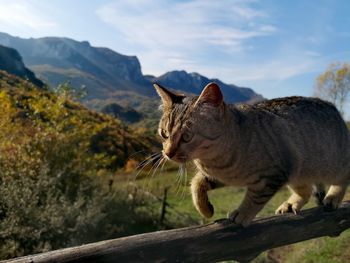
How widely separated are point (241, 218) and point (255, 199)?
25 centimetres

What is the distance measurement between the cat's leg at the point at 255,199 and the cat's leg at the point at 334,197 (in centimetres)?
97

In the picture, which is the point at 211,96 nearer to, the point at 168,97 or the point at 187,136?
the point at 187,136

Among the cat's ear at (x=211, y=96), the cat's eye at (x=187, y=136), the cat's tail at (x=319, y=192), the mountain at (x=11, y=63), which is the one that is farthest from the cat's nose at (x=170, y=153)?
the mountain at (x=11, y=63)

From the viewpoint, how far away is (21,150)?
35.0 ft

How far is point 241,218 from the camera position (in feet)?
11.6

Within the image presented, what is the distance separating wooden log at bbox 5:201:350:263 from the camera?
2711mm

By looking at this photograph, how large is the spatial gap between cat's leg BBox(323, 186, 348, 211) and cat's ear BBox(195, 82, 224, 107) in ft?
5.82

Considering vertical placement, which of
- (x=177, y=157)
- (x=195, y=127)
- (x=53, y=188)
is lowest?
(x=53, y=188)

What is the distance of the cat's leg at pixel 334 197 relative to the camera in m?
4.37

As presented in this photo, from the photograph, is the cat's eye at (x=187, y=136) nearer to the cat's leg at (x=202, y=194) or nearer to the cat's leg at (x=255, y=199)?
the cat's leg at (x=202, y=194)

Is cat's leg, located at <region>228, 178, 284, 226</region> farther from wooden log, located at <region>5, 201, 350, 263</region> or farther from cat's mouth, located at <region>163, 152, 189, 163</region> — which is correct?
cat's mouth, located at <region>163, 152, 189, 163</region>

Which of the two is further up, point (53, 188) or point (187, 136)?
point (187, 136)

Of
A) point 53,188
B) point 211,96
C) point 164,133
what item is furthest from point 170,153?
point 53,188

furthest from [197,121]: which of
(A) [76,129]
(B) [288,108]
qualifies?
(A) [76,129]
